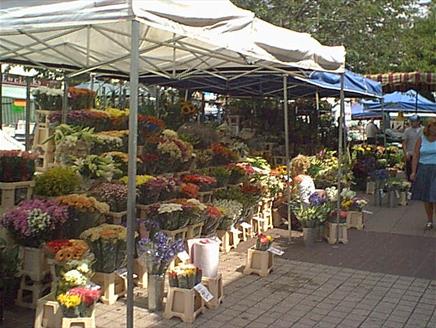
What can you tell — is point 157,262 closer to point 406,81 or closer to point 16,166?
point 16,166

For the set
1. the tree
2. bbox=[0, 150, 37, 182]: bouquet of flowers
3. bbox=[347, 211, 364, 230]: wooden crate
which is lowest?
bbox=[347, 211, 364, 230]: wooden crate

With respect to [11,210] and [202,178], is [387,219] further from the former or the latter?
[11,210]

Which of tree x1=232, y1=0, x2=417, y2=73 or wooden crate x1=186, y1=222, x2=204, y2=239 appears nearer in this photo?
wooden crate x1=186, y1=222, x2=204, y2=239

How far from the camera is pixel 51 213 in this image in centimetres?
423

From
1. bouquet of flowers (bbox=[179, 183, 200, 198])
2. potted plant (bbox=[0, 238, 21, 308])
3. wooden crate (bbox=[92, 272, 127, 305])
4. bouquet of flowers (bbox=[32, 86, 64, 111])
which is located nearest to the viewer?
potted plant (bbox=[0, 238, 21, 308])

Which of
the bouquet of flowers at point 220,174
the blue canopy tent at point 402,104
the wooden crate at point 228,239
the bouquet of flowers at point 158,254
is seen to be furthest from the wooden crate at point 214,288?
the blue canopy tent at point 402,104

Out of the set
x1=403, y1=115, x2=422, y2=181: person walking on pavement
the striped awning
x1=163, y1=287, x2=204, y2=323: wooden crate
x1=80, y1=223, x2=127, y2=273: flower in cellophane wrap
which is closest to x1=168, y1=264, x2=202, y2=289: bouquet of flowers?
x1=163, y1=287, x2=204, y2=323: wooden crate

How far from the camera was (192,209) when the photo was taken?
5473 millimetres

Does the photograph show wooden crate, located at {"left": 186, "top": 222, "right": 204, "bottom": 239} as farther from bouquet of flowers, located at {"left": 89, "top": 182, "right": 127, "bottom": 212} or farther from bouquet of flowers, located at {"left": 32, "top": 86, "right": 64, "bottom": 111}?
bouquet of flowers, located at {"left": 32, "top": 86, "right": 64, "bottom": 111}

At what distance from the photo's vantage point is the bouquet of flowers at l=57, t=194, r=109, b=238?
4.45m

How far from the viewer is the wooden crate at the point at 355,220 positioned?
27.3 feet

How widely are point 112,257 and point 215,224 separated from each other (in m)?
1.92

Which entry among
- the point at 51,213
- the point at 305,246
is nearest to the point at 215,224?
the point at 305,246

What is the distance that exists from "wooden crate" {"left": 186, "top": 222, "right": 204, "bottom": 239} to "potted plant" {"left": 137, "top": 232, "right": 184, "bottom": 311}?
3.70 ft
